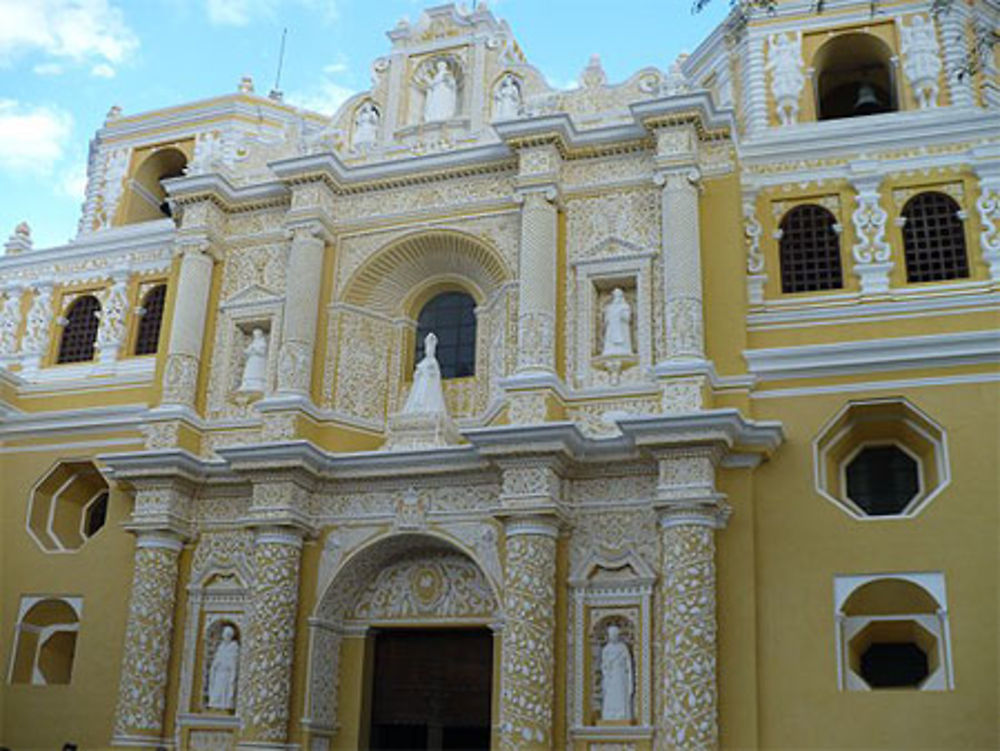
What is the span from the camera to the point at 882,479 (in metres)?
14.2

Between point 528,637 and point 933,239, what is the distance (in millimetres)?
7475

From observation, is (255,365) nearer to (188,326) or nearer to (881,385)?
(188,326)

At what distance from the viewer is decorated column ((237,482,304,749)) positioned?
46.2ft

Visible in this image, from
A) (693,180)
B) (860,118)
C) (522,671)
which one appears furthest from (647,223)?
(522,671)

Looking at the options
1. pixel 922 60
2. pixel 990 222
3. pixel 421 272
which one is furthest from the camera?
pixel 421 272

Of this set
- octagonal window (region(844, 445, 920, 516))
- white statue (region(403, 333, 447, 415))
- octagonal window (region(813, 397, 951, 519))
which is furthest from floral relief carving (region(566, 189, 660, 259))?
octagonal window (region(844, 445, 920, 516))

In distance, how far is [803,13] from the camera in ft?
57.5

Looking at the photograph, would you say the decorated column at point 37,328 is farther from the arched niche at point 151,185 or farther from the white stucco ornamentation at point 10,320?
the arched niche at point 151,185

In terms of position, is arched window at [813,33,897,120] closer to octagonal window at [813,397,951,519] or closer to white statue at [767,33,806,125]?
white statue at [767,33,806,125]

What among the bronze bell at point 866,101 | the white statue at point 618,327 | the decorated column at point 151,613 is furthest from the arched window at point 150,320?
the bronze bell at point 866,101

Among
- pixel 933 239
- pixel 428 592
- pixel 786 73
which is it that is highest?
pixel 786 73

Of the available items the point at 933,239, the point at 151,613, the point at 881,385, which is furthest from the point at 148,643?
the point at 933,239

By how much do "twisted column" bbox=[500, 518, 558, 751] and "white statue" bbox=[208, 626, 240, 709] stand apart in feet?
12.7

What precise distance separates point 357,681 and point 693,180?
26.0 ft
